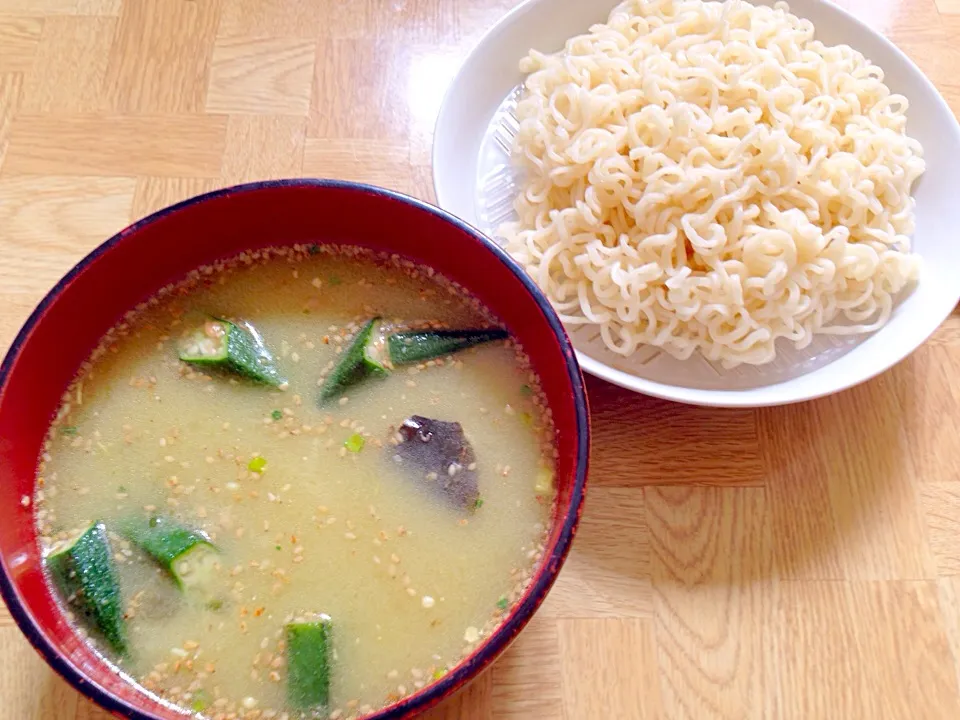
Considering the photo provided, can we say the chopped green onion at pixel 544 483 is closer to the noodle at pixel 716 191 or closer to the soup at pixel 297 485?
the soup at pixel 297 485

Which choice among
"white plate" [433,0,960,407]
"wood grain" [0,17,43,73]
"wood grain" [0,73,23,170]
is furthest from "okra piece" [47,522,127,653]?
"wood grain" [0,17,43,73]

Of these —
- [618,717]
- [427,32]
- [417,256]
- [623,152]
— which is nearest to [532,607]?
[618,717]

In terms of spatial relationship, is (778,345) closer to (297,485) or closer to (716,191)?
(716,191)

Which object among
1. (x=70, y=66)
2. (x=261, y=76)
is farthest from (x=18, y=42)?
(x=261, y=76)

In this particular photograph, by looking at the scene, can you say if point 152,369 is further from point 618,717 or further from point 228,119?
point 618,717

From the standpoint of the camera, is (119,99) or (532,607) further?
(119,99)

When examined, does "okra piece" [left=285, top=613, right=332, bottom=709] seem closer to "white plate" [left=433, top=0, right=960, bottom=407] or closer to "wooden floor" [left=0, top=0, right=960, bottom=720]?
"wooden floor" [left=0, top=0, right=960, bottom=720]
